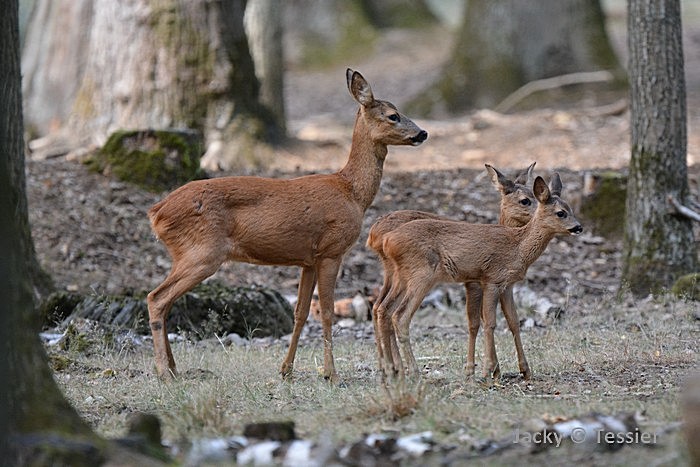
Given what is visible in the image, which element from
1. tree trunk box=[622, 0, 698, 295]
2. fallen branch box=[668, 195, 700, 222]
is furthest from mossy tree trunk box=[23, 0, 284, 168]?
fallen branch box=[668, 195, 700, 222]

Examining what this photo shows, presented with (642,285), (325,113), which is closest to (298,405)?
(642,285)

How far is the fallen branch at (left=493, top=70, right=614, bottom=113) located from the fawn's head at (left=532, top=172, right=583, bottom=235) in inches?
495

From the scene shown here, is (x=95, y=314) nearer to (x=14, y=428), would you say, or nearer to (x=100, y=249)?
(x=100, y=249)

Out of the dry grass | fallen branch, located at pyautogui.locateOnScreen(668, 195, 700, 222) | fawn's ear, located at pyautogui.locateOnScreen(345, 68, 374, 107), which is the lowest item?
the dry grass

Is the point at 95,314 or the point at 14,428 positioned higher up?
the point at 14,428

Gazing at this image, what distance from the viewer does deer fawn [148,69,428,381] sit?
7.80 metres

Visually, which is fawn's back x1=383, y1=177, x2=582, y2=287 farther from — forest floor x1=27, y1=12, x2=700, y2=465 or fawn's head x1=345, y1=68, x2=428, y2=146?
fawn's head x1=345, y1=68, x2=428, y2=146

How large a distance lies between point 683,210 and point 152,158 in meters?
6.14

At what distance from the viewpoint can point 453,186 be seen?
1392 cm

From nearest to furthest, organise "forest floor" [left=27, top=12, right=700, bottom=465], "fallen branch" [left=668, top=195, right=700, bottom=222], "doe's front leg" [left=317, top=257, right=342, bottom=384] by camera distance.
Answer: "forest floor" [left=27, top=12, right=700, bottom=465] < "doe's front leg" [left=317, top=257, right=342, bottom=384] < "fallen branch" [left=668, top=195, right=700, bottom=222]

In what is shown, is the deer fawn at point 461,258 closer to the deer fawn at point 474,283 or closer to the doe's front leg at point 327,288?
the deer fawn at point 474,283

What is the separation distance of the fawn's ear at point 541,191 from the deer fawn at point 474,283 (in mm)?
586

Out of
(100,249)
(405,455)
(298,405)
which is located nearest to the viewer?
(405,455)

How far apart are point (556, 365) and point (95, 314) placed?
4136 mm
